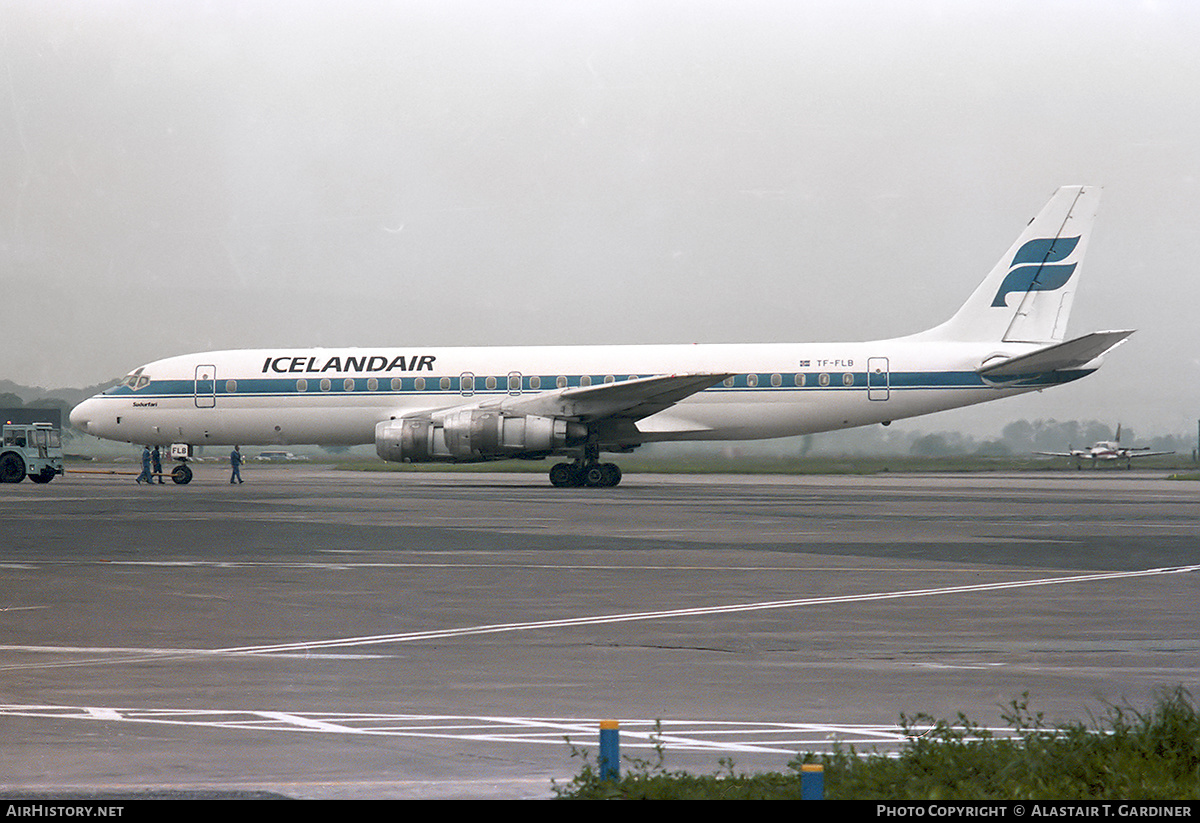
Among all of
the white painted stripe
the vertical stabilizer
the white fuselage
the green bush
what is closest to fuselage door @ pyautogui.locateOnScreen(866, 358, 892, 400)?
the white fuselage

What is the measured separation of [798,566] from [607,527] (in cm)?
750

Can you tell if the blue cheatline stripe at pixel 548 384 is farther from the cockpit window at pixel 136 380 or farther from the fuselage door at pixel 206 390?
the cockpit window at pixel 136 380

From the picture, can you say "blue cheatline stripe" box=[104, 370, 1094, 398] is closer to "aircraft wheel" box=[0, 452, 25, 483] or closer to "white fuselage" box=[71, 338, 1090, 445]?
"white fuselage" box=[71, 338, 1090, 445]

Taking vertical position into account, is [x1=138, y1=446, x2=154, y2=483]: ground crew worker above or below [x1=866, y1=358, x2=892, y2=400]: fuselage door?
below

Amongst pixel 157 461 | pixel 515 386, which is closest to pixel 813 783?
pixel 515 386

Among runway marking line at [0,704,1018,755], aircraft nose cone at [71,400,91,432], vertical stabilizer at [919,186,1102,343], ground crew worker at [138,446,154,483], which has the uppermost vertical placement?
vertical stabilizer at [919,186,1102,343]

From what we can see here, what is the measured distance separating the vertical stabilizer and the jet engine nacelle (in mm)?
12582

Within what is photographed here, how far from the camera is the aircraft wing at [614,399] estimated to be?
39094 millimetres

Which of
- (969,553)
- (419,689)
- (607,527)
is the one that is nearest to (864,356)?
(607,527)

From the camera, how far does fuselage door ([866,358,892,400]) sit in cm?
4178

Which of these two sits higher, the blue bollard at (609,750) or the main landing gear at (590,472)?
the main landing gear at (590,472)

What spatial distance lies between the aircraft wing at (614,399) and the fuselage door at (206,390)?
9.81 meters

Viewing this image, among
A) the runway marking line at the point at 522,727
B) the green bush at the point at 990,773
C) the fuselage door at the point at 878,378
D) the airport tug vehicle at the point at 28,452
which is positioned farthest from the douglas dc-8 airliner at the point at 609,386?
the green bush at the point at 990,773

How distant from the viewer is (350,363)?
44.3 m
